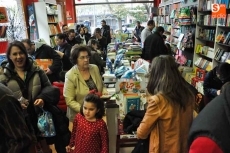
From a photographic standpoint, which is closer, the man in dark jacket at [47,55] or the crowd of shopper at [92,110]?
the crowd of shopper at [92,110]

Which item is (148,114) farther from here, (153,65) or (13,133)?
(13,133)

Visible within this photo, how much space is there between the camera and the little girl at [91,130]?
74.9 inches

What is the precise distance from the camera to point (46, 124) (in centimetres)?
200

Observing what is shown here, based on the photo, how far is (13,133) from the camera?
49.1 inches

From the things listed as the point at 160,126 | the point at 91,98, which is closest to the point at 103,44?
the point at 91,98

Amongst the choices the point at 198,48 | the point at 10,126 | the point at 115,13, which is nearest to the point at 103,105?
the point at 10,126

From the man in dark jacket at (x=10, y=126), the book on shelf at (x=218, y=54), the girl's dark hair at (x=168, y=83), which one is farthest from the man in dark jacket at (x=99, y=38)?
the man in dark jacket at (x=10, y=126)

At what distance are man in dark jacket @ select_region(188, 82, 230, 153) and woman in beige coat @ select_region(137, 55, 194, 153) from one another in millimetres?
865

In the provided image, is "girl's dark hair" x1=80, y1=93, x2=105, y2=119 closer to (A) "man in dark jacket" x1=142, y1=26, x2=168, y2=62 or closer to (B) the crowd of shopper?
(B) the crowd of shopper

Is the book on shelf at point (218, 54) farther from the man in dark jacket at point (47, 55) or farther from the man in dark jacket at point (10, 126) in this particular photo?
the man in dark jacket at point (10, 126)

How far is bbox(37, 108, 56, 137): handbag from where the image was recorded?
1.98m

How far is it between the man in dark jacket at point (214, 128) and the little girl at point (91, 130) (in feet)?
4.34

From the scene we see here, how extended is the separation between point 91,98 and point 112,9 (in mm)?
10081

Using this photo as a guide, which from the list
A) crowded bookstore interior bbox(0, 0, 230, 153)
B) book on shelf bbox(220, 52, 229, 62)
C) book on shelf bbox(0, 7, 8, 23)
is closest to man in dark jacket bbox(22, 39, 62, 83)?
crowded bookstore interior bbox(0, 0, 230, 153)
